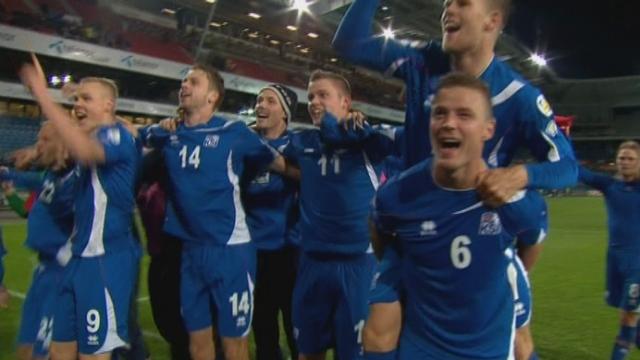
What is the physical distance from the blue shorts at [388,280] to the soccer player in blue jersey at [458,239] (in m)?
0.08

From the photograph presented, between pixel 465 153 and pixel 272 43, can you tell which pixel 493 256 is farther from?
pixel 272 43

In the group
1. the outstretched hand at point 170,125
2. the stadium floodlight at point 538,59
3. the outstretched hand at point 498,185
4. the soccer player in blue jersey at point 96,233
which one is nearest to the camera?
the outstretched hand at point 498,185

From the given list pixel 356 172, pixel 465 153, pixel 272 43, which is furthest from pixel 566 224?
pixel 272 43

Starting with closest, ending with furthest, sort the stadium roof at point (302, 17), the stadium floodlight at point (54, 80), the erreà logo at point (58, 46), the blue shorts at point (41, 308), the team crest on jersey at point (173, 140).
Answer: the blue shorts at point (41, 308) < the team crest on jersey at point (173, 140) < the erreà logo at point (58, 46) < the stadium floodlight at point (54, 80) < the stadium roof at point (302, 17)

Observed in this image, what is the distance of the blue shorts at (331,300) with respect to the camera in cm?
371

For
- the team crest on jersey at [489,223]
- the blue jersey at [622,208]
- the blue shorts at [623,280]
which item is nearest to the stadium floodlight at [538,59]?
the blue jersey at [622,208]

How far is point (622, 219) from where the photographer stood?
588cm

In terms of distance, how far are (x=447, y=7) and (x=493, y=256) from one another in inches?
43.6

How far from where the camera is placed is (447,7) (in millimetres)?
2771

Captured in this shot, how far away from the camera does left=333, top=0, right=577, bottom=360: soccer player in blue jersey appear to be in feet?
8.59

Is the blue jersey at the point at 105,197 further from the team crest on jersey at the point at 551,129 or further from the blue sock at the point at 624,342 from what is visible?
the blue sock at the point at 624,342

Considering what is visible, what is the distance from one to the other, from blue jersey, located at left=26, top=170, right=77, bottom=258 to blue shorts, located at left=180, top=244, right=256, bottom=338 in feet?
2.35

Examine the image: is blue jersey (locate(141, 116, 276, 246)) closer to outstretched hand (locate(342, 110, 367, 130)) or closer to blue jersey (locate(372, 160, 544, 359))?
outstretched hand (locate(342, 110, 367, 130))

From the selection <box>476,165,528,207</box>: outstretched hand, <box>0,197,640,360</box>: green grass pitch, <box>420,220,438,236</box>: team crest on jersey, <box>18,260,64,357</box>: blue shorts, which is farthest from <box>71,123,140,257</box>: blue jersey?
<box>0,197,640,360</box>: green grass pitch
